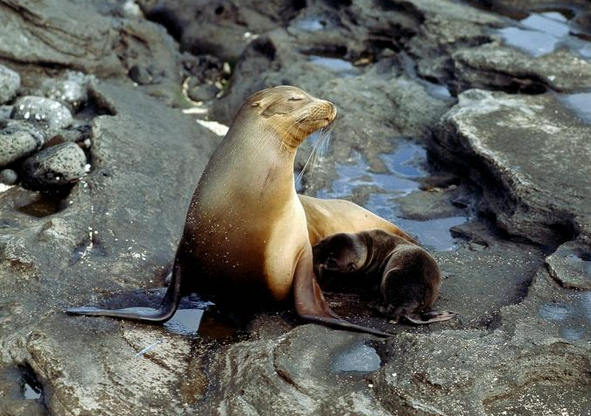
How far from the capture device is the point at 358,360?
464 cm

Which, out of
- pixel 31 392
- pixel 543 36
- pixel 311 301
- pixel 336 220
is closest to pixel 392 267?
pixel 311 301

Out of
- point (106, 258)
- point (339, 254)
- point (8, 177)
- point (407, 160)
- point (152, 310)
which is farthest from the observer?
point (407, 160)

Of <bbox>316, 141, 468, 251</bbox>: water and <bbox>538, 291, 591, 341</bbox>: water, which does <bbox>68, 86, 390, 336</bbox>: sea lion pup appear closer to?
<bbox>538, 291, 591, 341</bbox>: water

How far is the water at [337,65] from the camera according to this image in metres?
9.94

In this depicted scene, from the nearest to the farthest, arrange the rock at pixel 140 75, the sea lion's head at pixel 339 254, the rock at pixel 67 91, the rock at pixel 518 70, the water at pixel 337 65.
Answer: the sea lion's head at pixel 339 254
the rock at pixel 518 70
the rock at pixel 67 91
the water at pixel 337 65
the rock at pixel 140 75

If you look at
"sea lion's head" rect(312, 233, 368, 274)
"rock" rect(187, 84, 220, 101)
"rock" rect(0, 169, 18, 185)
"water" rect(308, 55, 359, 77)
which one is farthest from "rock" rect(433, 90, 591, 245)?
"rock" rect(0, 169, 18, 185)

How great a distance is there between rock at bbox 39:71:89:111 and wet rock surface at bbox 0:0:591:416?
23 mm

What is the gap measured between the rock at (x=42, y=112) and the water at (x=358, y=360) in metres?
4.21

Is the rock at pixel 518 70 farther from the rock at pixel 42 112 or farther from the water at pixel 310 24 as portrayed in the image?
the rock at pixel 42 112

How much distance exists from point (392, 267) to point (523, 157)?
2.16 m

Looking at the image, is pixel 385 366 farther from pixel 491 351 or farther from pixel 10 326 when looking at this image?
pixel 10 326

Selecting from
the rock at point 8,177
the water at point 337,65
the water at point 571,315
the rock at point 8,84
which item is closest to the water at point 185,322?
the water at point 571,315

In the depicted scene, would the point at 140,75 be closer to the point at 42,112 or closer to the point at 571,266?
the point at 42,112

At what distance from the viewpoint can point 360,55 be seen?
10344 mm
